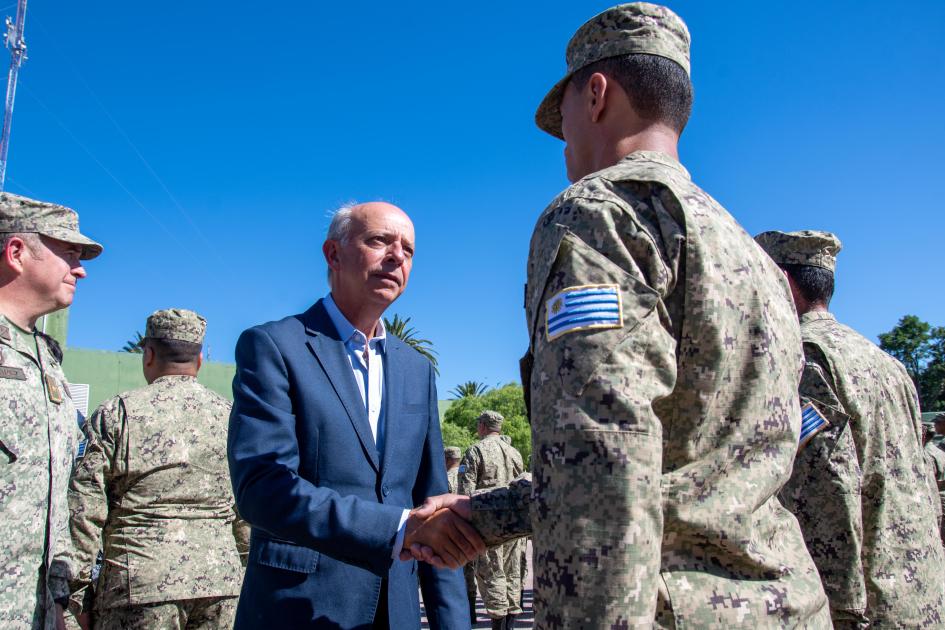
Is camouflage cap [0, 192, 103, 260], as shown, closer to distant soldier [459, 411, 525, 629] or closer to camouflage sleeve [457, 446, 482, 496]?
distant soldier [459, 411, 525, 629]

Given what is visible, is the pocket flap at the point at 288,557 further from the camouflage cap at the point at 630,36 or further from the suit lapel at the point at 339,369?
the camouflage cap at the point at 630,36

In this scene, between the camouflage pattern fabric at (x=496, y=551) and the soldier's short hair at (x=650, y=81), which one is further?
the camouflage pattern fabric at (x=496, y=551)

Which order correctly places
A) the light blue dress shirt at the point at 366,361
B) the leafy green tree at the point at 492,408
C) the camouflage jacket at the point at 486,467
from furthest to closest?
1. the leafy green tree at the point at 492,408
2. the camouflage jacket at the point at 486,467
3. the light blue dress shirt at the point at 366,361

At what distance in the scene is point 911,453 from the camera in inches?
148

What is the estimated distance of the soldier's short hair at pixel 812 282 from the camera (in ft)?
13.2

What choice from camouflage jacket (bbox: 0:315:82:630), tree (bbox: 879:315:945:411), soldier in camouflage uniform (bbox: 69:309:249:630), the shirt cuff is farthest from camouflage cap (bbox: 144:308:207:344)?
tree (bbox: 879:315:945:411)

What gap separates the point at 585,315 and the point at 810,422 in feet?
7.56

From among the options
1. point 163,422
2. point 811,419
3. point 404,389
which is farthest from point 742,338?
point 163,422

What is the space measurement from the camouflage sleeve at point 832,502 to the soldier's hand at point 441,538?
6.77ft

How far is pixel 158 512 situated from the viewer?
4.32 meters

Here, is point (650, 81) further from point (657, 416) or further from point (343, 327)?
point (343, 327)

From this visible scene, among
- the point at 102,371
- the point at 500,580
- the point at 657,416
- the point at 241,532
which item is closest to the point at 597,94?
the point at 657,416

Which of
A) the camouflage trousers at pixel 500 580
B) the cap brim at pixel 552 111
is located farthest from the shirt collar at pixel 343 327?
the camouflage trousers at pixel 500 580

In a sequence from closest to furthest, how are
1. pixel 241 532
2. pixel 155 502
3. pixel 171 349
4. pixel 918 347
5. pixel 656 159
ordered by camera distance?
1. pixel 656 159
2. pixel 155 502
3. pixel 171 349
4. pixel 241 532
5. pixel 918 347
